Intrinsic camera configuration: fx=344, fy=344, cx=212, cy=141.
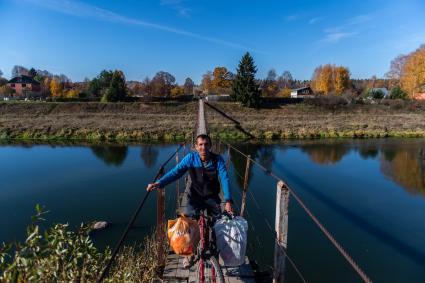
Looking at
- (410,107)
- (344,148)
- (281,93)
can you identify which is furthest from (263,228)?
(281,93)

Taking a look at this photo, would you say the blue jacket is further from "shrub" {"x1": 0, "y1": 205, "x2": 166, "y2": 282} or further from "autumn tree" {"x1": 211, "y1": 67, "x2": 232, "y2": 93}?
"autumn tree" {"x1": 211, "y1": 67, "x2": 232, "y2": 93}

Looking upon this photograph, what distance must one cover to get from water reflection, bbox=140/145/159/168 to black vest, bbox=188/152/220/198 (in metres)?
14.0

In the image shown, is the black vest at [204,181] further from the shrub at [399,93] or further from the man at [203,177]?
the shrub at [399,93]

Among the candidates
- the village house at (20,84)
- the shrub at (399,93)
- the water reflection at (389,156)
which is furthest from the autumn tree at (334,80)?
the village house at (20,84)

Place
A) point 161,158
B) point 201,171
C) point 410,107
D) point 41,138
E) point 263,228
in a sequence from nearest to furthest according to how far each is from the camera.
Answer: point 201,171 → point 263,228 → point 161,158 → point 41,138 → point 410,107

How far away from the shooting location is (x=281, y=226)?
138 inches

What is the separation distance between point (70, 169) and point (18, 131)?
47.7 ft

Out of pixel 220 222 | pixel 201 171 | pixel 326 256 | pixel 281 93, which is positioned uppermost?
pixel 281 93

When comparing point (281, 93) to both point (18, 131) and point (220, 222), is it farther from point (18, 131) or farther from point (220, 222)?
point (220, 222)

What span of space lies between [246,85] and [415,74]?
24.7 m

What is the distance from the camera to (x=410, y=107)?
42219mm

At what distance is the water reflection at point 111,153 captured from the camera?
18812mm

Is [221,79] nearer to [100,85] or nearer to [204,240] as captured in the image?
[100,85]

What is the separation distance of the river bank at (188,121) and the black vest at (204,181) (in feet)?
77.2
